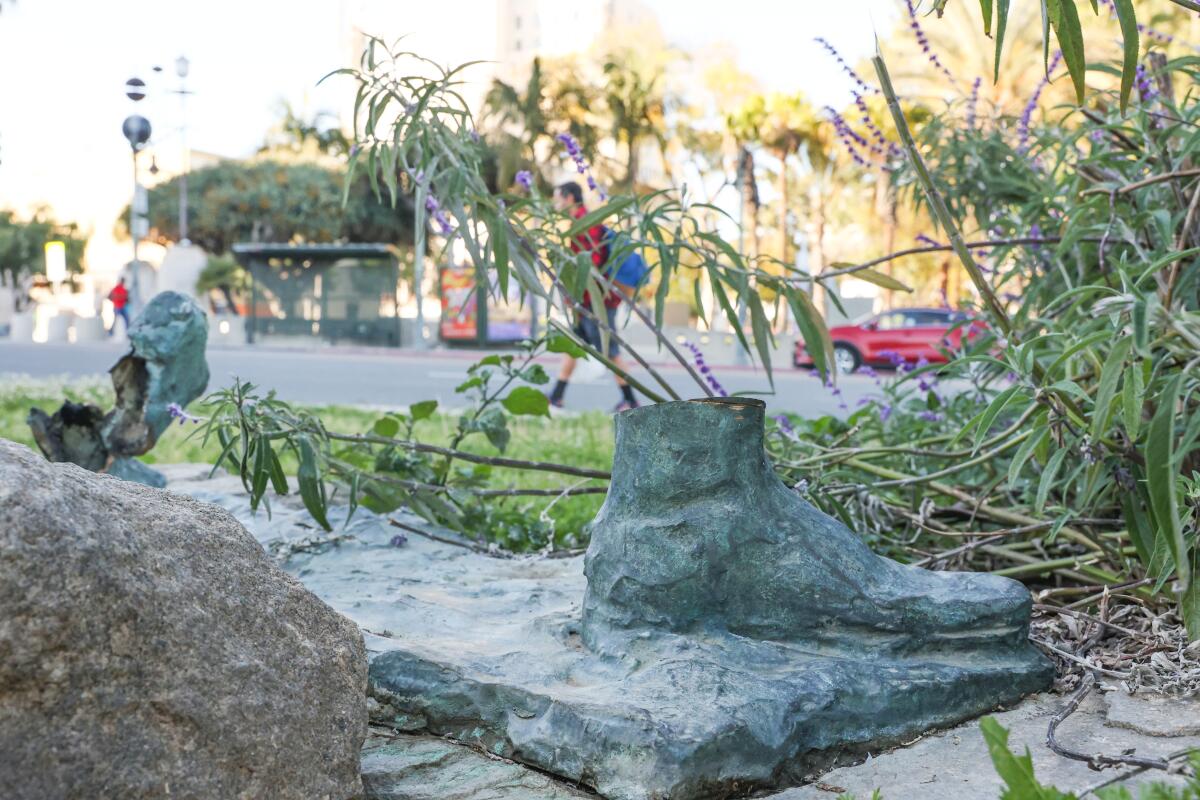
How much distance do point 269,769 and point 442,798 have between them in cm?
35

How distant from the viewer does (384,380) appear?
14195 mm

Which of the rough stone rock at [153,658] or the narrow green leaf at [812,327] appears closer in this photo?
the rough stone rock at [153,658]

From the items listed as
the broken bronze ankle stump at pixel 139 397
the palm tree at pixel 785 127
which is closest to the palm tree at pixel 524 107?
the palm tree at pixel 785 127

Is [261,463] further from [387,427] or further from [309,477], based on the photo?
[387,427]

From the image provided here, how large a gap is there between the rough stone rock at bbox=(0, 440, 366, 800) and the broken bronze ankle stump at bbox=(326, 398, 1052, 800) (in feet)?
1.15

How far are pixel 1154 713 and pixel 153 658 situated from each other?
1739mm

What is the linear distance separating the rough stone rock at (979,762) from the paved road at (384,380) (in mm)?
8175

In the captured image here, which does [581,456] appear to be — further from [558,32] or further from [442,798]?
[558,32]

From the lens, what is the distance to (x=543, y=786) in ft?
6.42

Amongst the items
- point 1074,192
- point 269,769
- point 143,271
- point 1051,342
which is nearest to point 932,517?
point 1051,342

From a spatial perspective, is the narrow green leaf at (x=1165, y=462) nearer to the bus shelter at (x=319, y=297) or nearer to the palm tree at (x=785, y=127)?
the bus shelter at (x=319, y=297)

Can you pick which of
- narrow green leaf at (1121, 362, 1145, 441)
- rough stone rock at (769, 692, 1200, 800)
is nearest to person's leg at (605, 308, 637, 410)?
rough stone rock at (769, 692, 1200, 800)

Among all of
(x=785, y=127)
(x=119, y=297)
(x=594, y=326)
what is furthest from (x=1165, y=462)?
(x=785, y=127)

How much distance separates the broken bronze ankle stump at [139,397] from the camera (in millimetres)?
3875
